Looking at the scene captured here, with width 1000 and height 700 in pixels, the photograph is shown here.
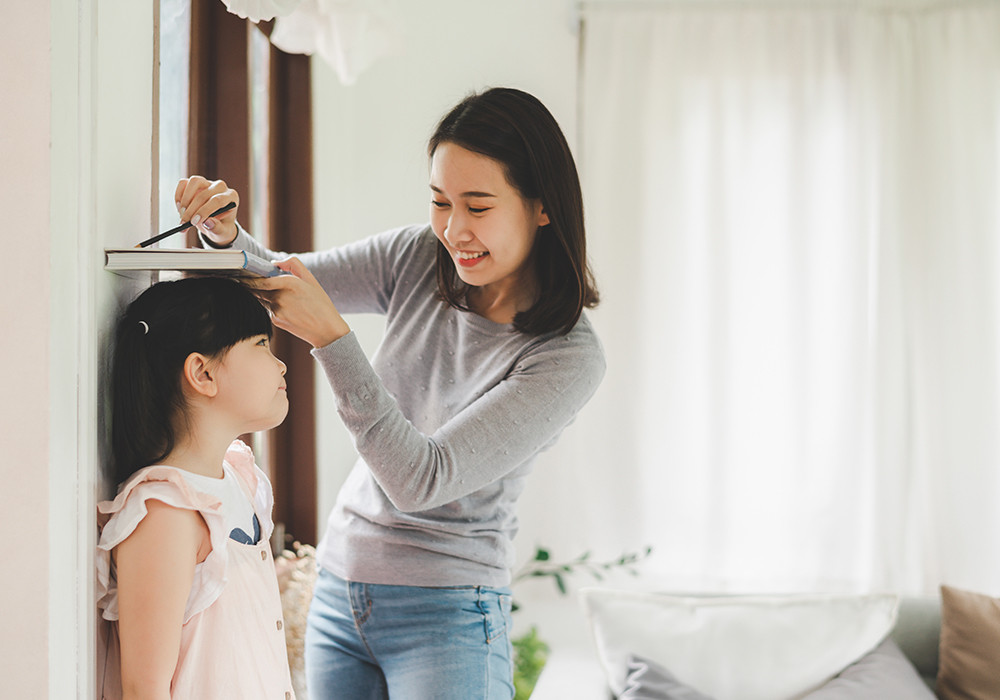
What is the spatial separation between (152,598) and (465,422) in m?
0.43

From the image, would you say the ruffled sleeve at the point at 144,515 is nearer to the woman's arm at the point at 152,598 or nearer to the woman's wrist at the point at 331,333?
the woman's arm at the point at 152,598

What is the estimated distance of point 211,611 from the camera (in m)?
0.79

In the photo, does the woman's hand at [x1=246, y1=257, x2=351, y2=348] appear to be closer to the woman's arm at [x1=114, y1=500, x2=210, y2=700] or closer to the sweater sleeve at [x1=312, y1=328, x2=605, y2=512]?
the sweater sleeve at [x1=312, y1=328, x2=605, y2=512]

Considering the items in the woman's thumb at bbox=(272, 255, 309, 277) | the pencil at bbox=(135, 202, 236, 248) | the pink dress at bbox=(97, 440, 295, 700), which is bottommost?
the pink dress at bbox=(97, 440, 295, 700)

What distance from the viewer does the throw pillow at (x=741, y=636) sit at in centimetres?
193

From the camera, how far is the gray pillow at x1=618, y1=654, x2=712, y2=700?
1825mm

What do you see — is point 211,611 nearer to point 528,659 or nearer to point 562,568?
point 528,659

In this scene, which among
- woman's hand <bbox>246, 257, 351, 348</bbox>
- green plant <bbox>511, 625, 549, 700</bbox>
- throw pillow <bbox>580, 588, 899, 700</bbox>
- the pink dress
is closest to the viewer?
the pink dress

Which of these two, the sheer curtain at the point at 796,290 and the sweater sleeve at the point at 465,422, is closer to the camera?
the sweater sleeve at the point at 465,422

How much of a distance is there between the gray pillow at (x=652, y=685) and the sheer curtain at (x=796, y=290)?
74 cm

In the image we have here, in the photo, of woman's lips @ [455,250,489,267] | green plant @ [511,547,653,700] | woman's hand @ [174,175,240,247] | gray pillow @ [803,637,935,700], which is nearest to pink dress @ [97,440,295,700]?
woman's hand @ [174,175,240,247]

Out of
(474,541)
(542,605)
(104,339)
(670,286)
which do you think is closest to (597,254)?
(670,286)

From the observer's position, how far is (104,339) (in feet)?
2.40

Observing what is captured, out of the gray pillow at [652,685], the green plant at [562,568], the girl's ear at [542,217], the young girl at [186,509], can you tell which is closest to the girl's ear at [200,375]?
the young girl at [186,509]
